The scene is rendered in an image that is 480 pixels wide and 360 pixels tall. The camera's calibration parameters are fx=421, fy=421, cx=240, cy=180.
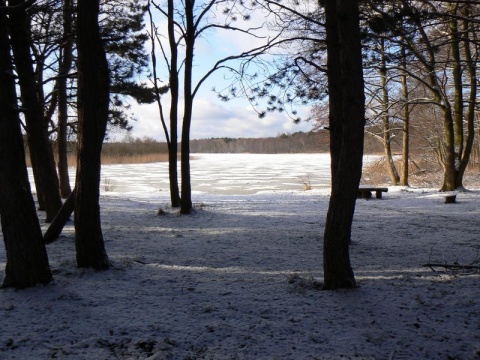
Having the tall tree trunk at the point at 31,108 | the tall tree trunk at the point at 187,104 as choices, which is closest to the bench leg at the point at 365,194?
the tall tree trunk at the point at 187,104

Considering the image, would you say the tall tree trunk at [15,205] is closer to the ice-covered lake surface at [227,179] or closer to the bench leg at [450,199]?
the bench leg at [450,199]

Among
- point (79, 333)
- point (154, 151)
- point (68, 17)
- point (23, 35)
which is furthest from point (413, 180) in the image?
point (154, 151)

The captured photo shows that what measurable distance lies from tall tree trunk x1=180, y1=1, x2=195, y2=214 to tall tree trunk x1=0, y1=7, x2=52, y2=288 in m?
6.49

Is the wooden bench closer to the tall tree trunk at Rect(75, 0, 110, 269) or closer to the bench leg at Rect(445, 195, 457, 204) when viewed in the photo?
the bench leg at Rect(445, 195, 457, 204)

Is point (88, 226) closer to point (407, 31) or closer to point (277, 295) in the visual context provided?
point (277, 295)

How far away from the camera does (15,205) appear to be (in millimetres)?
4117

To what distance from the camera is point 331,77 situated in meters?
5.68

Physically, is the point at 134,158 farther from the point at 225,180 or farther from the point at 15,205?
the point at 15,205

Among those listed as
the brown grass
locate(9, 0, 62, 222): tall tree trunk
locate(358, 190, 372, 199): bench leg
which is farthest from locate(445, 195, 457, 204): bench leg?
the brown grass

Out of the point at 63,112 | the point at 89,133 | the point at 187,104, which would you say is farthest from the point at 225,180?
the point at 89,133

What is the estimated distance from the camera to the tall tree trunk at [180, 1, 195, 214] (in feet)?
35.2

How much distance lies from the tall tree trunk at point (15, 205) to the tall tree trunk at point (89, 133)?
2.33ft

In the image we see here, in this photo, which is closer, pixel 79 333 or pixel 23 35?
pixel 79 333

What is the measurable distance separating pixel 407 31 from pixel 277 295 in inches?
179
